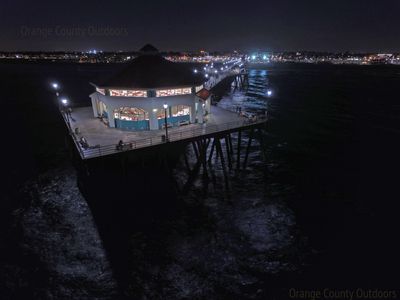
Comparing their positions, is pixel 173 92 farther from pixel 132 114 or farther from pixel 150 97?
pixel 132 114

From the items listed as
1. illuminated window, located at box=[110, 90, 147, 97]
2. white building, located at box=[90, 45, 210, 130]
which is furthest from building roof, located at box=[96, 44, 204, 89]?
illuminated window, located at box=[110, 90, 147, 97]

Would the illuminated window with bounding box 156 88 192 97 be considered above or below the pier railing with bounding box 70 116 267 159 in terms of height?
above

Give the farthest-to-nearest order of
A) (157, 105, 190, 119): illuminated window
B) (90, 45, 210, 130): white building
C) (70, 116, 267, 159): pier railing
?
1. (157, 105, 190, 119): illuminated window
2. (90, 45, 210, 130): white building
3. (70, 116, 267, 159): pier railing

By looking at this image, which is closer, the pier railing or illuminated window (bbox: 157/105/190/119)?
the pier railing

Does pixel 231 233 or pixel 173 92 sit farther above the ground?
pixel 173 92

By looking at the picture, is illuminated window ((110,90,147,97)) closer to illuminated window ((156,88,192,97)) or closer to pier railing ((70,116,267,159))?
illuminated window ((156,88,192,97))

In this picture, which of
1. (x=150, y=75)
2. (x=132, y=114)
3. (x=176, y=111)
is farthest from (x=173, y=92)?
(x=132, y=114)

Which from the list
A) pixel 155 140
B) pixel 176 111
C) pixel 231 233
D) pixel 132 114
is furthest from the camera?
pixel 176 111
